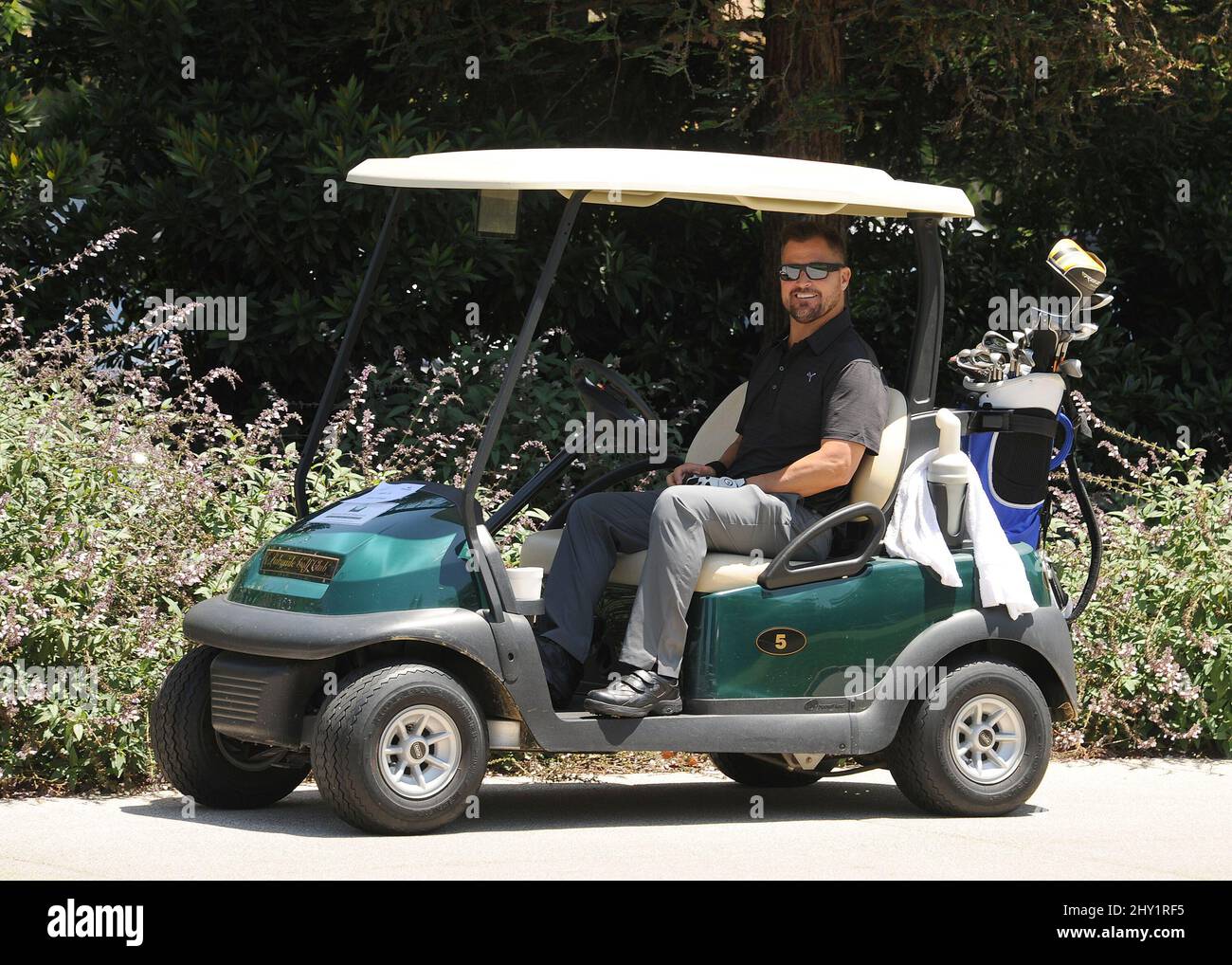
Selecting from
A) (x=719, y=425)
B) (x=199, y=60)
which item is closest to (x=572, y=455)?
(x=719, y=425)

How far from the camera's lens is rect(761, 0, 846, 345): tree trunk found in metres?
8.87

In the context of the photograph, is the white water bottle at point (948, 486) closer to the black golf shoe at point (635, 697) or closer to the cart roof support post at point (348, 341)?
the black golf shoe at point (635, 697)

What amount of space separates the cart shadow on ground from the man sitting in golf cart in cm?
45

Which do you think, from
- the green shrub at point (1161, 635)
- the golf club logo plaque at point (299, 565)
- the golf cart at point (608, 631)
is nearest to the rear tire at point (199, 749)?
the golf cart at point (608, 631)

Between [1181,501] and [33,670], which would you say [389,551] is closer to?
[33,670]

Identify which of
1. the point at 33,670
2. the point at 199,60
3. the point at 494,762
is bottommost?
the point at 494,762

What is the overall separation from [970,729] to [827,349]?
126cm

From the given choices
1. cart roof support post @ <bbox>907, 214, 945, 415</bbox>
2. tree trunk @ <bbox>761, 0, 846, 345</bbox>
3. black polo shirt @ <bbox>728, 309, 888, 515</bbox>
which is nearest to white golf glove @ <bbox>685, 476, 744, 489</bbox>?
black polo shirt @ <bbox>728, 309, 888, 515</bbox>

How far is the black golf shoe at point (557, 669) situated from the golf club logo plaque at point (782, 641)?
0.55 metres

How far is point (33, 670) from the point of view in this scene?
19.8ft

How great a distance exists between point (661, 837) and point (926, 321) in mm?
1764

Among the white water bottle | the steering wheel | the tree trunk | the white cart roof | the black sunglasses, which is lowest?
the white water bottle

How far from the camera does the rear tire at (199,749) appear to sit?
556 cm

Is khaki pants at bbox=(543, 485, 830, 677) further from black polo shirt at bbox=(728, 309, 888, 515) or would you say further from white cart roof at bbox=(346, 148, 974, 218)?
white cart roof at bbox=(346, 148, 974, 218)
